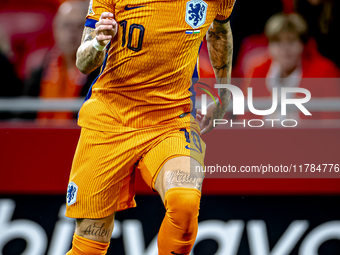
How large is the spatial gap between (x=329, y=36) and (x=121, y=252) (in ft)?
6.92

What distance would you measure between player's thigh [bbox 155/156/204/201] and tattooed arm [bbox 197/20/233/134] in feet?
1.56

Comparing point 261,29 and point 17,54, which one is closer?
point 261,29

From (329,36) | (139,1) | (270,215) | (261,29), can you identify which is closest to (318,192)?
(270,215)

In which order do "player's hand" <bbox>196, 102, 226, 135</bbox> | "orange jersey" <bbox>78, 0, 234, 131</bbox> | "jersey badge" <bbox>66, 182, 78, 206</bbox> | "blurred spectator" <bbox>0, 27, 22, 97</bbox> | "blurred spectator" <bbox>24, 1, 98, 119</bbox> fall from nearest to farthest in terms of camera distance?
1. "orange jersey" <bbox>78, 0, 234, 131</bbox>
2. "jersey badge" <bbox>66, 182, 78, 206</bbox>
3. "player's hand" <bbox>196, 102, 226, 135</bbox>
4. "blurred spectator" <bbox>24, 1, 98, 119</bbox>
5. "blurred spectator" <bbox>0, 27, 22, 97</bbox>

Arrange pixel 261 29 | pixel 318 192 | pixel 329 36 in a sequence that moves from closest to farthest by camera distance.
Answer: pixel 318 192 < pixel 329 36 < pixel 261 29

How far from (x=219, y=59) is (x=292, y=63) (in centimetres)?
105

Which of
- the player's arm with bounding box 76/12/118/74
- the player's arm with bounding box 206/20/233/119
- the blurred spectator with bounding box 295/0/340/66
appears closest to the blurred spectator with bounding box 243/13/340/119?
the blurred spectator with bounding box 295/0/340/66

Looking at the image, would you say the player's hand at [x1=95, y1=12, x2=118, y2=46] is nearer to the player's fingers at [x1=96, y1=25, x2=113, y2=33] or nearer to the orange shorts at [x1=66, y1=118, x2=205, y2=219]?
the player's fingers at [x1=96, y1=25, x2=113, y2=33]

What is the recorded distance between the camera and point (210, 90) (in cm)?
243

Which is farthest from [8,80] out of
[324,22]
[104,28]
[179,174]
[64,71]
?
[324,22]

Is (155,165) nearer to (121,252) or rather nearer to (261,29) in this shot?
(121,252)

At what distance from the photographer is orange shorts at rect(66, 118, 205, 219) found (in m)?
1.98

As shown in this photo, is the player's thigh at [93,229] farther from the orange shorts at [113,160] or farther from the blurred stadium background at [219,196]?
Answer: the blurred stadium background at [219,196]

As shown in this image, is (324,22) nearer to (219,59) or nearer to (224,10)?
(219,59)
